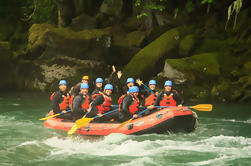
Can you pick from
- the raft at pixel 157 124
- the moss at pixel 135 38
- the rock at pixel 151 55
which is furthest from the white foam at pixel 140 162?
the moss at pixel 135 38

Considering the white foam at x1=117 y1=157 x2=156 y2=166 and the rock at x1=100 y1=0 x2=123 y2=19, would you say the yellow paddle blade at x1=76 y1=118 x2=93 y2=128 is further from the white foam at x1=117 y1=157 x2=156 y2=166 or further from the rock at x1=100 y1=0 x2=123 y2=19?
the rock at x1=100 y1=0 x2=123 y2=19

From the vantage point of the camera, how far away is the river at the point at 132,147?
26.0ft

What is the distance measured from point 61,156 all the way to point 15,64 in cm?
1521

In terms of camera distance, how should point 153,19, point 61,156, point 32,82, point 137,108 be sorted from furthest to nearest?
point 32,82, point 153,19, point 137,108, point 61,156

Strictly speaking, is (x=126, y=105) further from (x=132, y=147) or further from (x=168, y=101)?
(x=132, y=147)

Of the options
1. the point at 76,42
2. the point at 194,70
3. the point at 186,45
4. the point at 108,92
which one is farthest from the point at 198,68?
the point at 76,42

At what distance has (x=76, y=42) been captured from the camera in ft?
67.3

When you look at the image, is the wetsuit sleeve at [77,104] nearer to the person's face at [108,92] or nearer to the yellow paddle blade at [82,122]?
the yellow paddle blade at [82,122]

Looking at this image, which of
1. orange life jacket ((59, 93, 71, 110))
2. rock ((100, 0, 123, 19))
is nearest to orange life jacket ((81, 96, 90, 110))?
orange life jacket ((59, 93, 71, 110))

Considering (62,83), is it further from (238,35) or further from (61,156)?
(238,35)

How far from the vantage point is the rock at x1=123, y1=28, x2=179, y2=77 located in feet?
58.5

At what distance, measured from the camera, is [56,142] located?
9797 millimetres

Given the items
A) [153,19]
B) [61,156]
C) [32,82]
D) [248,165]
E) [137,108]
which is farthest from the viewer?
[32,82]

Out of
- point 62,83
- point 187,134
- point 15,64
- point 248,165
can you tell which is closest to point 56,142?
point 62,83
